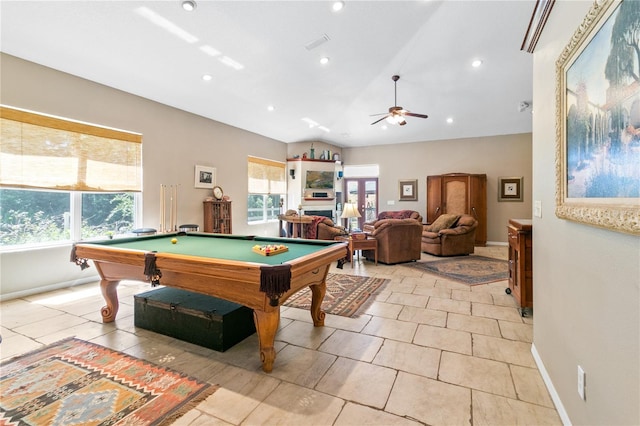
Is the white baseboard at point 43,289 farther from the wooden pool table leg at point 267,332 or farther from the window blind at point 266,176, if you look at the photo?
the window blind at point 266,176

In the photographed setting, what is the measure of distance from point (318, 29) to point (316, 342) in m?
3.74

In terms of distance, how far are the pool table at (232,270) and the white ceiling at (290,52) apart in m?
2.49

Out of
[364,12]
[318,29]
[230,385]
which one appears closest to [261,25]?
[318,29]

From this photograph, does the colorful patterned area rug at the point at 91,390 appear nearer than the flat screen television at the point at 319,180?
Yes

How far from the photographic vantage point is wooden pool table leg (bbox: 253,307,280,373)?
6.93 ft

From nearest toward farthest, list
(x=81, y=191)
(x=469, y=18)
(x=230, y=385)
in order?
(x=230, y=385), (x=469, y=18), (x=81, y=191)

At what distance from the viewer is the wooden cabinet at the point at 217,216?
6094mm

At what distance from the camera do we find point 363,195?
31.9ft

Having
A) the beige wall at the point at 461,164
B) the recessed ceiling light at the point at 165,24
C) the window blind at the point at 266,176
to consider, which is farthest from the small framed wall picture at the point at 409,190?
the recessed ceiling light at the point at 165,24

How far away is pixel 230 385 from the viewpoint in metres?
1.99

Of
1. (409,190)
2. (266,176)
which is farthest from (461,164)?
(266,176)

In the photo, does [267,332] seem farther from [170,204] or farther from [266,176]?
[266,176]

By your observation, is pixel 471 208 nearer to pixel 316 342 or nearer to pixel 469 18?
pixel 469 18

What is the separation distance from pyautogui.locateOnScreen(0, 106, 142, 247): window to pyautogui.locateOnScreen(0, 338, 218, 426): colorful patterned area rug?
2.13 metres
